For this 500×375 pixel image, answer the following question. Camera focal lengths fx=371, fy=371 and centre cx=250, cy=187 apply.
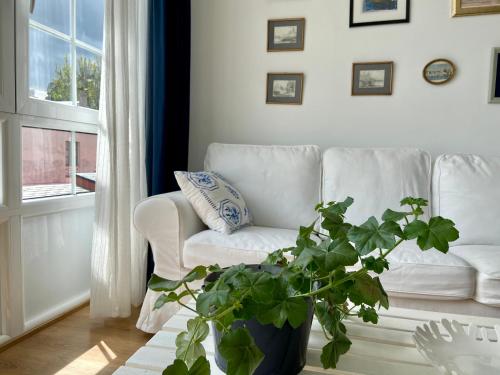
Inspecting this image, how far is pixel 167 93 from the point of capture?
2.38 metres

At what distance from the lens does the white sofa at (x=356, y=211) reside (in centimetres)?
148

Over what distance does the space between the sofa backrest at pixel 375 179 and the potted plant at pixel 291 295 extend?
143 cm

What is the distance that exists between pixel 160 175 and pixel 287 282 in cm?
190

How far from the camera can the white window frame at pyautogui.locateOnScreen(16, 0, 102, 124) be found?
1.60m

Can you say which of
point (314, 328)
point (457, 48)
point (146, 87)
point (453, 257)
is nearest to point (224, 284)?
point (314, 328)

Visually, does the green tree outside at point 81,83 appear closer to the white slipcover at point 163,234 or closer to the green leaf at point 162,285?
the white slipcover at point 163,234

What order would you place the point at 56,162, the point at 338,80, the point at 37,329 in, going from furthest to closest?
the point at 338,80 → the point at 56,162 → the point at 37,329

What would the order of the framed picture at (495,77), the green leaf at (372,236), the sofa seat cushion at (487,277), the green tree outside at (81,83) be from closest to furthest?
the green leaf at (372,236) < the sofa seat cushion at (487,277) < the green tree outside at (81,83) < the framed picture at (495,77)

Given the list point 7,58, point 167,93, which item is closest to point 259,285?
point 7,58

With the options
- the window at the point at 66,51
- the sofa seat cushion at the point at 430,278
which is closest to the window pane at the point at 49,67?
the window at the point at 66,51

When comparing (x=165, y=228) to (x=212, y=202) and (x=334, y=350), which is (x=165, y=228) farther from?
(x=334, y=350)

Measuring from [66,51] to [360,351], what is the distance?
1.96 metres

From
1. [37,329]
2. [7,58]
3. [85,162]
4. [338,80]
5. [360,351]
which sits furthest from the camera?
[338,80]

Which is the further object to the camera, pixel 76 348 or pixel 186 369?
pixel 76 348
